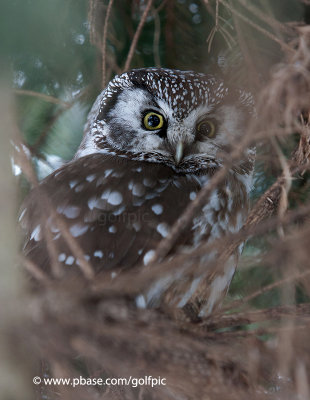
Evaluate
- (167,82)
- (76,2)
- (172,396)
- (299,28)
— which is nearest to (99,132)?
(167,82)

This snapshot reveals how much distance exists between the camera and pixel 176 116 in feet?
5.47

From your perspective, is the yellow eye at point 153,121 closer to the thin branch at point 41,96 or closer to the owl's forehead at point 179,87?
the owl's forehead at point 179,87

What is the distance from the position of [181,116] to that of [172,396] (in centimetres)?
98

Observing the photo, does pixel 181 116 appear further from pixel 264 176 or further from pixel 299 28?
Answer: pixel 299 28

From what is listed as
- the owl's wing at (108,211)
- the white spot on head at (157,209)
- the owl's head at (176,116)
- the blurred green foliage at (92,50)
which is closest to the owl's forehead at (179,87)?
the owl's head at (176,116)

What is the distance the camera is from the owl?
138cm

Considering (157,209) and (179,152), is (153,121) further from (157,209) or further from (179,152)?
(157,209)

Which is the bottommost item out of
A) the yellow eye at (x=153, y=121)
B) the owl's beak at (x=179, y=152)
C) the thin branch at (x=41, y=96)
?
the owl's beak at (x=179, y=152)

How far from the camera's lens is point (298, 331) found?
850 millimetres

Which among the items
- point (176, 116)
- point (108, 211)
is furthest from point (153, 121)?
point (108, 211)

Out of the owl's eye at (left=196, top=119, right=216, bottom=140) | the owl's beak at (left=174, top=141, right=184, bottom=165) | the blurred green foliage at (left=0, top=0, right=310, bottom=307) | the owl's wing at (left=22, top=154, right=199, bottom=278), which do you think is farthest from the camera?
the owl's eye at (left=196, top=119, right=216, bottom=140)

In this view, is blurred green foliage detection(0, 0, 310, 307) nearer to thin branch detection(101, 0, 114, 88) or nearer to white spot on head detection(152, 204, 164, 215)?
thin branch detection(101, 0, 114, 88)

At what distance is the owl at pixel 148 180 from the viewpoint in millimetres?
1384

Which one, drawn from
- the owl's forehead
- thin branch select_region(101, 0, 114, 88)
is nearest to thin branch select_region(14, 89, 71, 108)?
thin branch select_region(101, 0, 114, 88)
